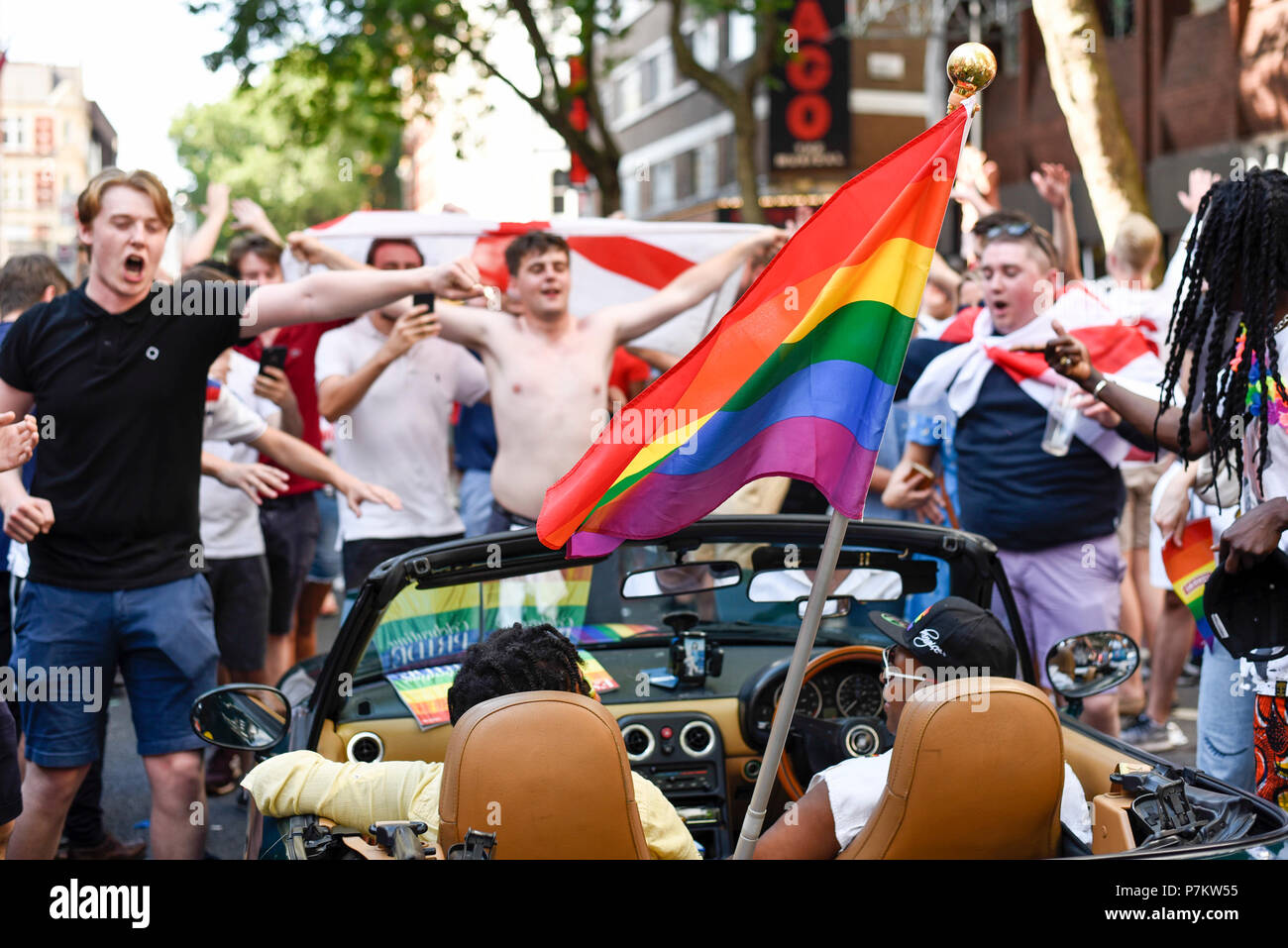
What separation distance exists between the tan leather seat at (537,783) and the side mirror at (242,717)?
1100 mm

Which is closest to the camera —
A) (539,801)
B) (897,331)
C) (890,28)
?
(539,801)

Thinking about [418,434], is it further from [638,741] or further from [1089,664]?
[1089,664]

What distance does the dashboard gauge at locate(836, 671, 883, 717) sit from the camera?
3.84 metres

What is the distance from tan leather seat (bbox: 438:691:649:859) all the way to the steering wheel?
3.90ft

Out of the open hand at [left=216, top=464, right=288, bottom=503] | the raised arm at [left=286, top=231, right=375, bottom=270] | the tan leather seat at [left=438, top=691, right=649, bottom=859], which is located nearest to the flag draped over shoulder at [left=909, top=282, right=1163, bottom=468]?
the raised arm at [left=286, top=231, right=375, bottom=270]

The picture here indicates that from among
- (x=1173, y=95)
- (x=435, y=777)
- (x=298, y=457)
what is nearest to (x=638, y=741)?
(x=435, y=777)

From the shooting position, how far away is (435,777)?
2982mm

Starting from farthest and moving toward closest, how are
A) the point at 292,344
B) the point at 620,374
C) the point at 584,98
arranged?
the point at 584,98 → the point at 620,374 → the point at 292,344

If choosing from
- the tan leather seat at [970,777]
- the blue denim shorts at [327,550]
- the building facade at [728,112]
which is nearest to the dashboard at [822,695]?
the tan leather seat at [970,777]
